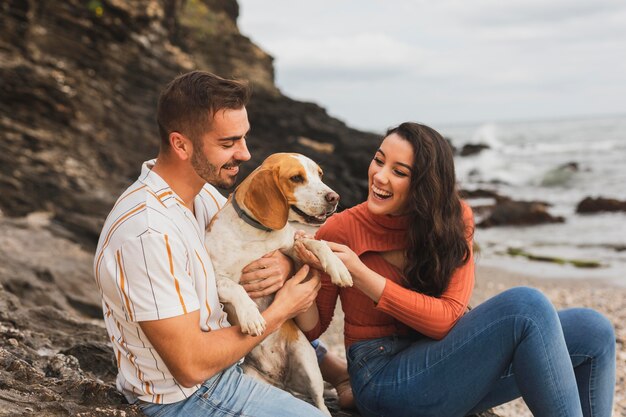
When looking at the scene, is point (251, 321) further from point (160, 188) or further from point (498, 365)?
point (498, 365)

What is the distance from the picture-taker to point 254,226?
319 cm

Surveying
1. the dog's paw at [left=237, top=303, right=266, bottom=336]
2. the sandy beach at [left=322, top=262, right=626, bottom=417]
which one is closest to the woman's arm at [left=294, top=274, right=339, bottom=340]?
the dog's paw at [left=237, top=303, right=266, bottom=336]

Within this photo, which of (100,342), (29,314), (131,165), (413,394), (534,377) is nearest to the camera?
(534,377)

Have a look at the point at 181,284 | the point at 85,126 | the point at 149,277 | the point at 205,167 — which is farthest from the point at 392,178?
the point at 85,126

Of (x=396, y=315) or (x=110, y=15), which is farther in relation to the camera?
(x=110, y=15)


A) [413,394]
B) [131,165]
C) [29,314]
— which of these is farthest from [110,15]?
[413,394]

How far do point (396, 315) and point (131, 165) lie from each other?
8502 mm

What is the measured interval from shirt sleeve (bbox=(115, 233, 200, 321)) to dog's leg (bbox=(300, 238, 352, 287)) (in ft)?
2.73

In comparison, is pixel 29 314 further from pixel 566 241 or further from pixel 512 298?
pixel 566 241

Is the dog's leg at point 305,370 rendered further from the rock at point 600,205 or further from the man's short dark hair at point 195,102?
the rock at point 600,205

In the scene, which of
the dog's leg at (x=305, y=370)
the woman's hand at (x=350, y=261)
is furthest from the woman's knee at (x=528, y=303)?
the dog's leg at (x=305, y=370)

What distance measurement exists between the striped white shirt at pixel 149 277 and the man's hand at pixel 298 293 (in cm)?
31

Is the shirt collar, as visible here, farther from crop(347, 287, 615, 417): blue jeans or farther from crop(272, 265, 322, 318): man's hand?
crop(347, 287, 615, 417): blue jeans

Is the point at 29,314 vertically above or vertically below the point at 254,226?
below
